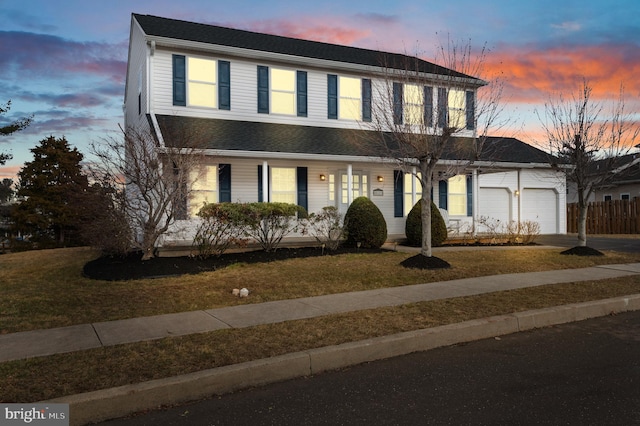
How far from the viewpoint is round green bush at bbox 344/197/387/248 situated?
13.8 meters

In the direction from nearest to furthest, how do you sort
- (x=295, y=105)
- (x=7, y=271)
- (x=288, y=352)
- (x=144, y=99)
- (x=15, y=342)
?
(x=288, y=352) → (x=15, y=342) → (x=7, y=271) → (x=144, y=99) → (x=295, y=105)

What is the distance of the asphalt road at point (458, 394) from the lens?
3.77 meters

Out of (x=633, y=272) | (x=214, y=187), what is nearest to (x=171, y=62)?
(x=214, y=187)

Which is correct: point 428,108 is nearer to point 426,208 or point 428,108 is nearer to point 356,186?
point 426,208

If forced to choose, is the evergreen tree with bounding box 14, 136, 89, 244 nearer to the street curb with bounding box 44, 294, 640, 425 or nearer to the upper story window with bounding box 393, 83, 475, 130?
the upper story window with bounding box 393, 83, 475, 130

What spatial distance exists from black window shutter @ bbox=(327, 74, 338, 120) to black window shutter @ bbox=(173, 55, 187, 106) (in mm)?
5027

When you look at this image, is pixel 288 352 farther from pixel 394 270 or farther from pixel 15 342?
pixel 394 270

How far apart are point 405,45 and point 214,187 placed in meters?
7.11

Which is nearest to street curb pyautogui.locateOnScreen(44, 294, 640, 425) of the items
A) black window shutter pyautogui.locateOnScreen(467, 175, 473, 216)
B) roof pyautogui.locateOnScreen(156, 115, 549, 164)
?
roof pyautogui.locateOnScreen(156, 115, 549, 164)

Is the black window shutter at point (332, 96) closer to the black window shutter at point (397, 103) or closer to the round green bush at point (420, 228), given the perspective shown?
the round green bush at point (420, 228)

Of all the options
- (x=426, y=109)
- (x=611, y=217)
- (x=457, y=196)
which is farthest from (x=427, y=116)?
(x=611, y=217)

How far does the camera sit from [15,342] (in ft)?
17.9

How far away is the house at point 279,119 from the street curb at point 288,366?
7.90 metres

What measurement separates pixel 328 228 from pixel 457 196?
22.1ft
